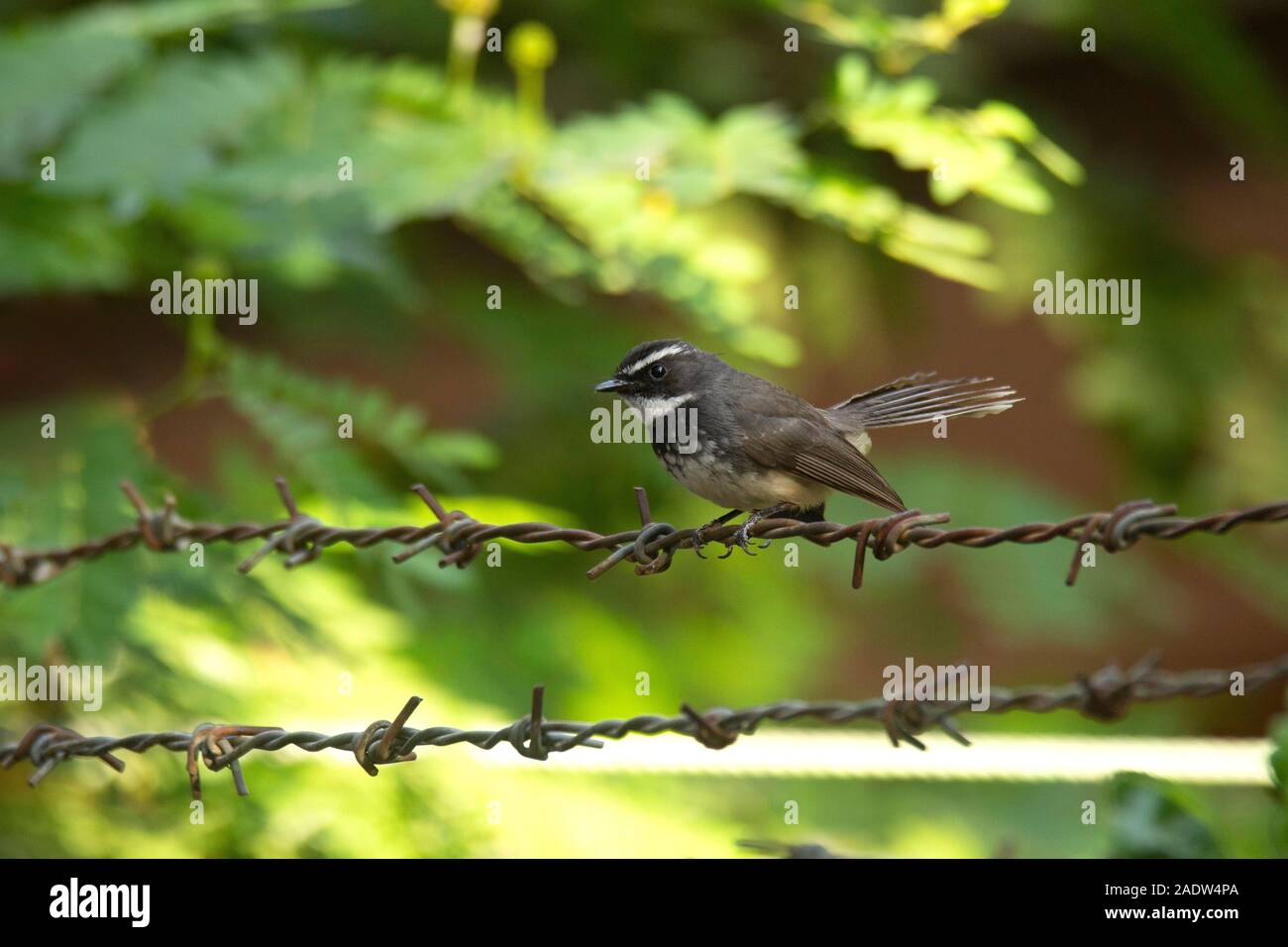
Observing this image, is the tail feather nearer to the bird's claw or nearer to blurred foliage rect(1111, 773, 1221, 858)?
the bird's claw

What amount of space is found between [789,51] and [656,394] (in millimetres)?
3391

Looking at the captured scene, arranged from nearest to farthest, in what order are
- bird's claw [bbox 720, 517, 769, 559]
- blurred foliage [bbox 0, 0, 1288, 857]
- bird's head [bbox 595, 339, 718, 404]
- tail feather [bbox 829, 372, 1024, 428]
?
bird's claw [bbox 720, 517, 769, 559] < tail feather [bbox 829, 372, 1024, 428] < bird's head [bbox 595, 339, 718, 404] < blurred foliage [bbox 0, 0, 1288, 857]

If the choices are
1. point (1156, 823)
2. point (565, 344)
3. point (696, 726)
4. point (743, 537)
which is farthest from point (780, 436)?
point (565, 344)

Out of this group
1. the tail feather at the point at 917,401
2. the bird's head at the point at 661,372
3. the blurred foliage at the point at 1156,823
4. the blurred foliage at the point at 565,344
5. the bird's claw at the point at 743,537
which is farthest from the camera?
the blurred foliage at the point at 565,344

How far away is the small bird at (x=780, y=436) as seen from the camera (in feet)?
11.6

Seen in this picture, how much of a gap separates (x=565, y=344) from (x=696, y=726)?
3.84 meters

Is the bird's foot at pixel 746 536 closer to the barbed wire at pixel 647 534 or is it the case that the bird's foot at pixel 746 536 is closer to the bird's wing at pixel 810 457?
the barbed wire at pixel 647 534

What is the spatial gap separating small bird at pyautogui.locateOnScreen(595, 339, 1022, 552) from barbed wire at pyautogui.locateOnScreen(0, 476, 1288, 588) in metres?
0.29

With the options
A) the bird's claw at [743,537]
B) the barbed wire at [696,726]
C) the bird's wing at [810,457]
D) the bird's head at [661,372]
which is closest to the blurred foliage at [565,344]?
the bird's head at [661,372]

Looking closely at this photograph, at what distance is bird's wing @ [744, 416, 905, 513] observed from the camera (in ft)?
11.5

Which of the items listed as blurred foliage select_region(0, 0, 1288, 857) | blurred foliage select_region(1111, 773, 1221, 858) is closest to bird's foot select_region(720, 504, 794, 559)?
blurred foliage select_region(0, 0, 1288, 857)

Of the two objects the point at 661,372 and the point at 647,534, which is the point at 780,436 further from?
the point at 647,534

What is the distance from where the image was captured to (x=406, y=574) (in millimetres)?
4254

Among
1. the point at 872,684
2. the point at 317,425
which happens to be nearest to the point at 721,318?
the point at 317,425
